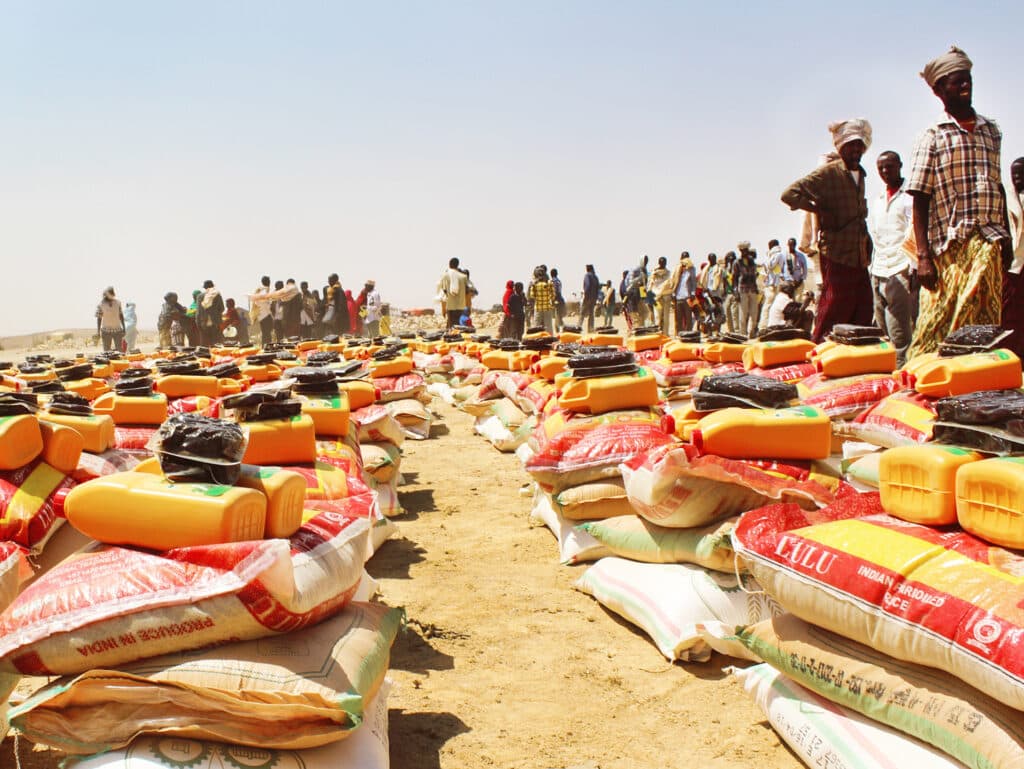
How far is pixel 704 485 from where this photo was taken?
317 centimetres

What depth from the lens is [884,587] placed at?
207 cm

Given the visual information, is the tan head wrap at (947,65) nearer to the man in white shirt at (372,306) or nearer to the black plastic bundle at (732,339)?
the black plastic bundle at (732,339)

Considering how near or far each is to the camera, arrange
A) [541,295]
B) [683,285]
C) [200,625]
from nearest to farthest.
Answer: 1. [200,625]
2. [683,285]
3. [541,295]

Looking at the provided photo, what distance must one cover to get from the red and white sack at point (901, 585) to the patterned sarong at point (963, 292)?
2588 mm

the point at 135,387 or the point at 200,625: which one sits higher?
the point at 135,387

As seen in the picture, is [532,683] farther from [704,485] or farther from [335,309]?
[335,309]

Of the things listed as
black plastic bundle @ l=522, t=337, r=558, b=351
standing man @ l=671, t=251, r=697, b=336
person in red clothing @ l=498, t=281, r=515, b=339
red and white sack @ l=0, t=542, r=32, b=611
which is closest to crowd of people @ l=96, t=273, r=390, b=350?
person in red clothing @ l=498, t=281, r=515, b=339

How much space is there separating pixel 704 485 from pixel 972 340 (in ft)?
5.25

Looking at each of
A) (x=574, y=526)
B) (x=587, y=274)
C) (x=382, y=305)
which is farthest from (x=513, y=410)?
(x=382, y=305)

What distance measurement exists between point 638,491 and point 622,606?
449 millimetres

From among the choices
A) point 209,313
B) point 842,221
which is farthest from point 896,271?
point 209,313

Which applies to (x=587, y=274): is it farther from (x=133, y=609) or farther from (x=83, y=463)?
(x=133, y=609)

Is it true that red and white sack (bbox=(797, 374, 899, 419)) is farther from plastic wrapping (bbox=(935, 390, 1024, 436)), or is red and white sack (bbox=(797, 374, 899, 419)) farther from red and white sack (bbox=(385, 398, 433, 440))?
red and white sack (bbox=(385, 398, 433, 440))

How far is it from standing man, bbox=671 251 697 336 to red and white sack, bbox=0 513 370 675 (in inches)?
547
